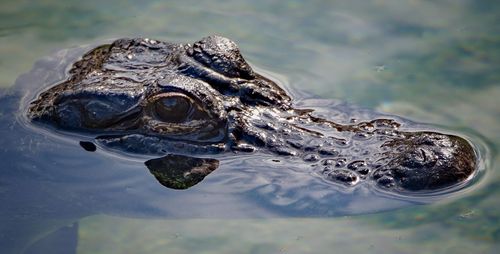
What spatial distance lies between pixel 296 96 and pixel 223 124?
4.14 ft

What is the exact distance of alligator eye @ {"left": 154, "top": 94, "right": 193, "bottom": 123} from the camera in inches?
195

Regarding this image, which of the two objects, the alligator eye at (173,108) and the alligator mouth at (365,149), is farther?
the alligator eye at (173,108)

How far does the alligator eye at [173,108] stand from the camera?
16.3ft

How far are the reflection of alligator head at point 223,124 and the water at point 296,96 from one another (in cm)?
21

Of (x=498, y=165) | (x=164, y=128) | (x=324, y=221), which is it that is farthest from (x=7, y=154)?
(x=498, y=165)

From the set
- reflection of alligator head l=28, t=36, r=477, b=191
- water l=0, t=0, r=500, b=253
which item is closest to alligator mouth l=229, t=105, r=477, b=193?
reflection of alligator head l=28, t=36, r=477, b=191

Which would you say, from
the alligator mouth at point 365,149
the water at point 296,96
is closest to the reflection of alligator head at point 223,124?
the alligator mouth at point 365,149

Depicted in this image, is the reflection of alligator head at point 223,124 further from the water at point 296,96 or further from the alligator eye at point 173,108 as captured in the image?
the water at point 296,96

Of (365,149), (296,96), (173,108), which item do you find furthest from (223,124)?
(296,96)

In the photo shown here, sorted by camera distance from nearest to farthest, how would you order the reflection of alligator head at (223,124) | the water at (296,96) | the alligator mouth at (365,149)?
the alligator mouth at (365,149) < the reflection of alligator head at (223,124) < the water at (296,96)

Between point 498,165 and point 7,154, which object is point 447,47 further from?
point 7,154

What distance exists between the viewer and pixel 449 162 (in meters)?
4.67

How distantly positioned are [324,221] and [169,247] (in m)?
1.10

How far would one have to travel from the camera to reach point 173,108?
4.99m
